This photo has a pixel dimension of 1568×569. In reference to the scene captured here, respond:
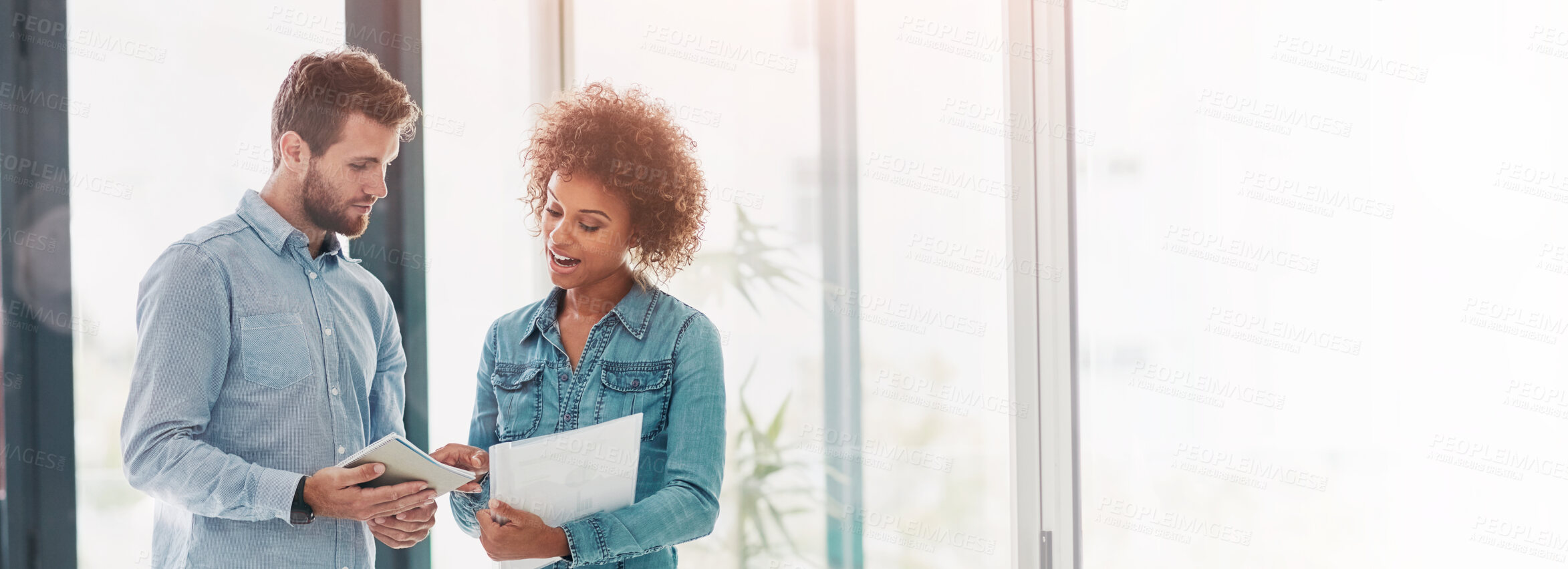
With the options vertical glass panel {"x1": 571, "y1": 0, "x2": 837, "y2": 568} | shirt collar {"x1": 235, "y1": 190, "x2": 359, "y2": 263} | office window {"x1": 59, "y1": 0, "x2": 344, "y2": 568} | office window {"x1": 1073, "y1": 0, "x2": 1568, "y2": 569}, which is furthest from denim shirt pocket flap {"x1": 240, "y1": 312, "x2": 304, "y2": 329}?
office window {"x1": 1073, "y1": 0, "x2": 1568, "y2": 569}

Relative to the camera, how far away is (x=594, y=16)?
7.45 ft

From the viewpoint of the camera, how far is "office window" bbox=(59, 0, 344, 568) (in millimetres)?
1763

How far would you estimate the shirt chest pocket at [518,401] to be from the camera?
145cm

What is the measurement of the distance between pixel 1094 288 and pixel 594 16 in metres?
1.41

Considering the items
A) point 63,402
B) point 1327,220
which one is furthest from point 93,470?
point 1327,220

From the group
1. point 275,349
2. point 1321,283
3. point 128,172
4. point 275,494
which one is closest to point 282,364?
point 275,349

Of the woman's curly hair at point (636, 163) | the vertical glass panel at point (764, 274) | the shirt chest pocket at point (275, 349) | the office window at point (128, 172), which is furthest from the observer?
the vertical glass panel at point (764, 274)

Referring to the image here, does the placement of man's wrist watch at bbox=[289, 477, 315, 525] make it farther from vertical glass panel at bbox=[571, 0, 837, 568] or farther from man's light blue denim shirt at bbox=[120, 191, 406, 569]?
vertical glass panel at bbox=[571, 0, 837, 568]

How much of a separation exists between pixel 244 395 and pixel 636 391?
0.61m

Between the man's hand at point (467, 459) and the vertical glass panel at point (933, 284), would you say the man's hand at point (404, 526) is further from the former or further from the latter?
the vertical glass panel at point (933, 284)

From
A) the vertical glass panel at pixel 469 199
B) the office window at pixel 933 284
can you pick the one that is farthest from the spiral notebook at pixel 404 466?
the office window at pixel 933 284

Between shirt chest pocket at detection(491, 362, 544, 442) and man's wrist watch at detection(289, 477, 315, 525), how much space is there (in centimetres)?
30

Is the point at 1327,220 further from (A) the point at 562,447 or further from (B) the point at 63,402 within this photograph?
(B) the point at 63,402

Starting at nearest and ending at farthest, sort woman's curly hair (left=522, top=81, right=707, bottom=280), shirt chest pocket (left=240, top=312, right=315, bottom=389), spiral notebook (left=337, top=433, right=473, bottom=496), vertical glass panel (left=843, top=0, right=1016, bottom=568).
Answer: spiral notebook (left=337, top=433, right=473, bottom=496)
shirt chest pocket (left=240, top=312, right=315, bottom=389)
woman's curly hair (left=522, top=81, right=707, bottom=280)
vertical glass panel (left=843, top=0, right=1016, bottom=568)
